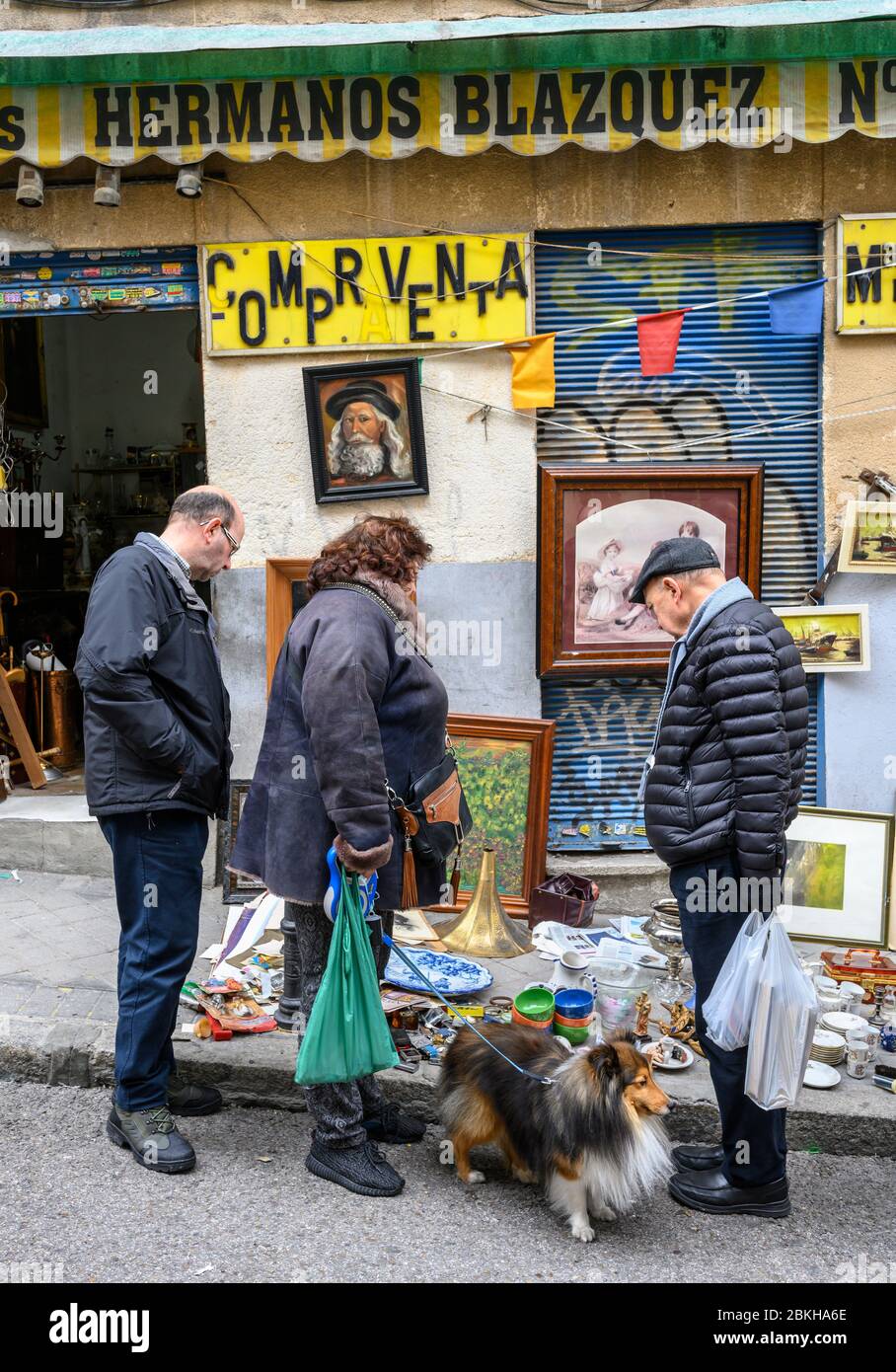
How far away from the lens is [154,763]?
341 cm

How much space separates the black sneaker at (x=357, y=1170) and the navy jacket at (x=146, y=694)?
1.14 metres

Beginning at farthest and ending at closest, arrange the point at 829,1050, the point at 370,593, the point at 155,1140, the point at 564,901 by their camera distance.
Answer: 1. the point at 564,901
2. the point at 829,1050
3. the point at 155,1140
4. the point at 370,593

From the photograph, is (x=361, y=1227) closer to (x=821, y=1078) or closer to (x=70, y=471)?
(x=821, y=1078)

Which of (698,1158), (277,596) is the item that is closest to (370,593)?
Answer: (698,1158)

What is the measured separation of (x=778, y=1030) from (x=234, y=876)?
3.35 metres

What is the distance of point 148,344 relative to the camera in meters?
9.94

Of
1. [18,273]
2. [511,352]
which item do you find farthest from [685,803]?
[18,273]

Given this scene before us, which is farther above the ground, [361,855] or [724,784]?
[724,784]

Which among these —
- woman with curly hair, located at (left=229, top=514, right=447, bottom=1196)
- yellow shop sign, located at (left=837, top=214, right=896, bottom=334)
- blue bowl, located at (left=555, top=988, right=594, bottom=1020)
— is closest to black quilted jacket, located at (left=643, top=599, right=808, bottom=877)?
woman with curly hair, located at (left=229, top=514, right=447, bottom=1196)

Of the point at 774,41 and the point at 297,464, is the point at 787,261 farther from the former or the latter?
the point at 297,464

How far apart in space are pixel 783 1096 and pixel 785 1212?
1.48 feet

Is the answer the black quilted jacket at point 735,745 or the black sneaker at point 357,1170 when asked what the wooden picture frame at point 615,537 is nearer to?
the black quilted jacket at point 735,745

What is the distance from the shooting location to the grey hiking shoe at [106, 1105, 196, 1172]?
3.46 metres

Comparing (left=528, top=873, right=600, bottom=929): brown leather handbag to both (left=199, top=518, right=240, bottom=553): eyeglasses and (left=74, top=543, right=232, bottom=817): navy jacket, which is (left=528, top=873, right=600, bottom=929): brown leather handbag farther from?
(left=199, top=518, right=240, bottom=553): eyeglasses
